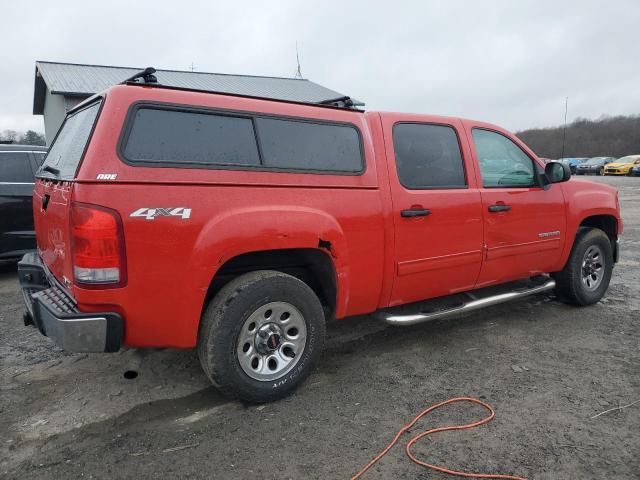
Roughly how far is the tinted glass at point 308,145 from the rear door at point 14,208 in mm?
4600

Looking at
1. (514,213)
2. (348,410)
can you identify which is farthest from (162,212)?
(514,213)

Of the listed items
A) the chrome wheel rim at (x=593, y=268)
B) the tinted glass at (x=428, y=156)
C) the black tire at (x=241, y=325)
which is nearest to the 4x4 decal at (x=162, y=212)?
the black tire at (x=241, y=325)

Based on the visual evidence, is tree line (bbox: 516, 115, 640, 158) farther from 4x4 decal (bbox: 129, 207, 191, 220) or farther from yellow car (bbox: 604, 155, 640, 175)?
4x4 decal (bbox: 129, 207, 191, 220)

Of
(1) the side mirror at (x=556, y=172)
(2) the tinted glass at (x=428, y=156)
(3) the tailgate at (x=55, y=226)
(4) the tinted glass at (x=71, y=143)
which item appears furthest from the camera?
(1) the side mirror at (x=556, y=172)

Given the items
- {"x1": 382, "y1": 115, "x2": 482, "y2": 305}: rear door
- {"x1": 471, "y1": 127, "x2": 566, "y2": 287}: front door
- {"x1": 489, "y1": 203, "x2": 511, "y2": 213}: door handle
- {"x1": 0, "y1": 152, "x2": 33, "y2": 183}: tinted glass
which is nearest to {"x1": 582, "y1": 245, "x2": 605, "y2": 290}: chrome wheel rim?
{"x1": 471, "y1": 127, "x2": 566, "y2": 287}: front door

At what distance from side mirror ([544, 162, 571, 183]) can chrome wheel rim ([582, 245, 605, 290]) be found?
36.8 inches

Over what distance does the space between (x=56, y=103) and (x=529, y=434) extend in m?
24.2

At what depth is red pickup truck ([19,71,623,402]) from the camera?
2551 mm

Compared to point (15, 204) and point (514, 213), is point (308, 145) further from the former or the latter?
point (15, 204)

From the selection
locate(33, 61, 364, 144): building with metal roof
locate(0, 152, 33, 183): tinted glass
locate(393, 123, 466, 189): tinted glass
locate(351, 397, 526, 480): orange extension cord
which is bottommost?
locate(351, 397, 526, 480): orange extension cord

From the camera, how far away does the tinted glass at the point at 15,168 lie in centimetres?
620

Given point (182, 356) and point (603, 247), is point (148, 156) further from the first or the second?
point (603, 247)

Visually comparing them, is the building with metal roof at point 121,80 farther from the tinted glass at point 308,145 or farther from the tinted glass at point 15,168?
the tinted glass at point 308,145

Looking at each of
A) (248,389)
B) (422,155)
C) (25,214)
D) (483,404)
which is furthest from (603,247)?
(25,214)
